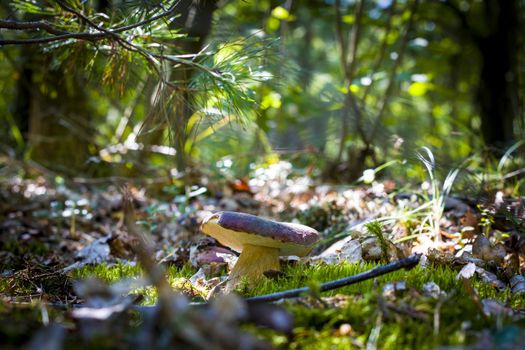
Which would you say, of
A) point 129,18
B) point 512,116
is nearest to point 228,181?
point 129,18

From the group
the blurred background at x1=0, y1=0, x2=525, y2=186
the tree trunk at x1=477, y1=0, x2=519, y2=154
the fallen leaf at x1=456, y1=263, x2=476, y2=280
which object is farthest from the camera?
the tree trunk at x1=477, y1=0, x2=519, y2=154

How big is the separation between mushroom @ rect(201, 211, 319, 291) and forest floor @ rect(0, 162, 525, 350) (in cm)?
9

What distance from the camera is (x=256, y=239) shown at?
2.17 metres

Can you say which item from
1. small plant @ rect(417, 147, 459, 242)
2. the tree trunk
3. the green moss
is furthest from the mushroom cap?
the tree trunk

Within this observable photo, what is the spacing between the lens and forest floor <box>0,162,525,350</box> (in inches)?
51.3

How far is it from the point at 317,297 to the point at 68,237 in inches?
106

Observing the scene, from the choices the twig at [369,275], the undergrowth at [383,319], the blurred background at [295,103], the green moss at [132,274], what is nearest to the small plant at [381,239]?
the undergrowth at [383,319]

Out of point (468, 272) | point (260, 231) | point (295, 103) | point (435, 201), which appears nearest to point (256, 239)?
point (260, 231)

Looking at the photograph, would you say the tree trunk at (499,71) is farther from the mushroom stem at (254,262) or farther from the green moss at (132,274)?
the green moss at (132,274)

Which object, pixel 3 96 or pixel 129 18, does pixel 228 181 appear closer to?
pixel 129 18

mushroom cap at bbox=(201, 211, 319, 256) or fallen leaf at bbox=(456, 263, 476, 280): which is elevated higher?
mushroom cap at bbox=(201, 211, 319, 256)

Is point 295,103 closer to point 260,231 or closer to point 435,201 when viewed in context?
point 435,201

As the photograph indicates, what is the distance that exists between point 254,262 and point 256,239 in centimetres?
19

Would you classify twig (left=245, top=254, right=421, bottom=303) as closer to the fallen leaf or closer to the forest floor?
the forest floor
